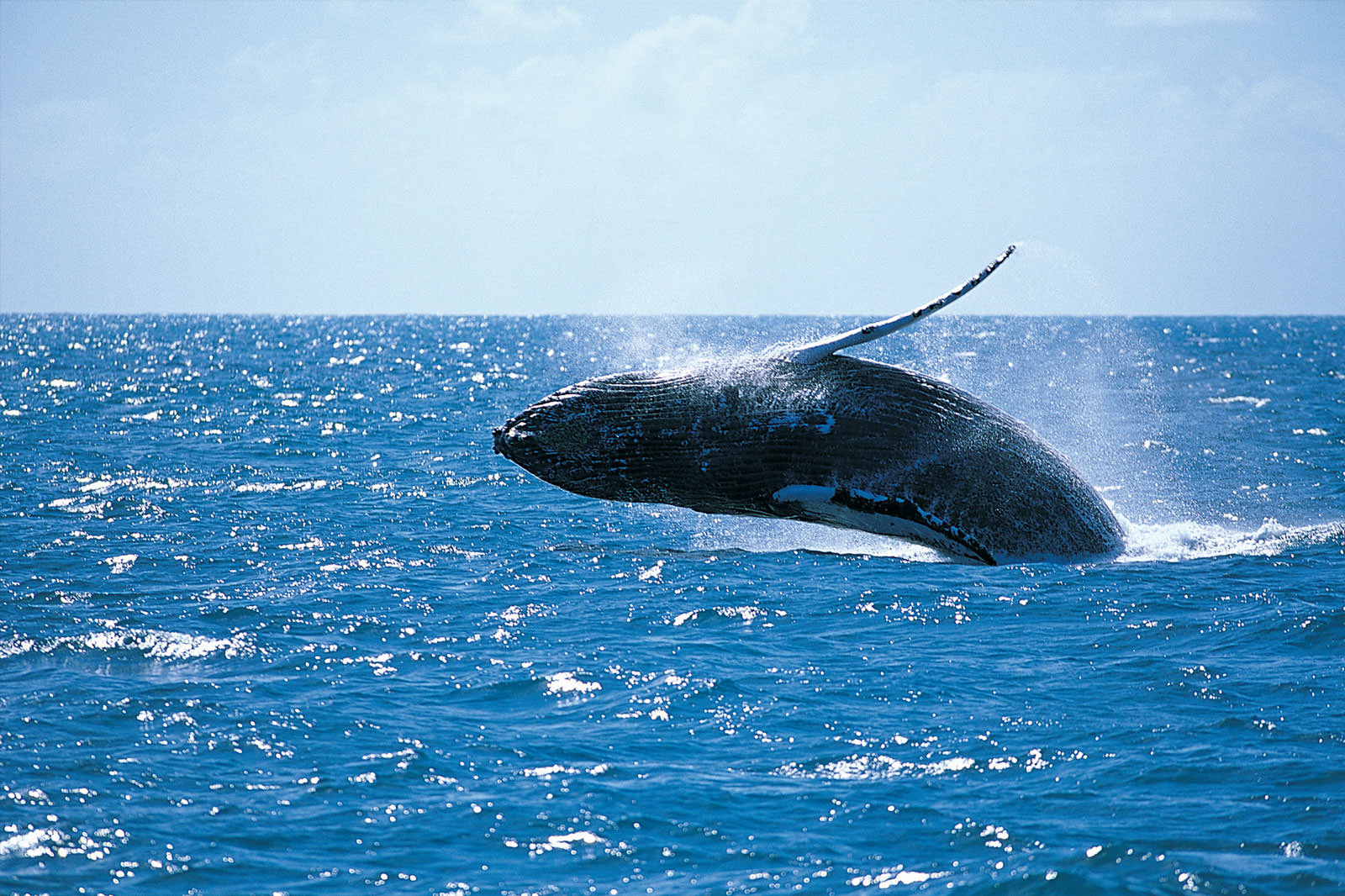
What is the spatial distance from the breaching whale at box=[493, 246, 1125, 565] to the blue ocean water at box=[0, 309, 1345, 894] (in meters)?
1.33

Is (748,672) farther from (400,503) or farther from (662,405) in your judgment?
(400,503)

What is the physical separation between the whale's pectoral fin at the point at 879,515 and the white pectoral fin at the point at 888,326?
115cm

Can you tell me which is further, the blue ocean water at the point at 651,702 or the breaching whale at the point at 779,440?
the breaching whale at the point at 779,440

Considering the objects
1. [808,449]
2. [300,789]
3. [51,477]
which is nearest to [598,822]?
[300,789]

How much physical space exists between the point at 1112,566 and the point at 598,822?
7586mm

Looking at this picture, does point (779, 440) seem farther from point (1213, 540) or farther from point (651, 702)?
point (1213, 540)

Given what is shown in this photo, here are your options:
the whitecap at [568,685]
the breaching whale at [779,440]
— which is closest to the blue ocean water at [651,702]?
the whitecap at [568,685]

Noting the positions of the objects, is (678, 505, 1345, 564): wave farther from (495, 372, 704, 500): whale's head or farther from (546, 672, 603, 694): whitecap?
(546, 672, 603, 694): whitecap

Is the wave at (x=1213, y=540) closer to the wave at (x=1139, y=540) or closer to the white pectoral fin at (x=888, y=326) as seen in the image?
the wave at (x=1139, y=540)

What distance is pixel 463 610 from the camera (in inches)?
493

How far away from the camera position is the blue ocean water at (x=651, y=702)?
22.4 ft

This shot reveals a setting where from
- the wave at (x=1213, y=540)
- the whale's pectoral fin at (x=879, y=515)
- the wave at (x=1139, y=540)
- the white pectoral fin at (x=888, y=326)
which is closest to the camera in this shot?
the white pectoral fin at (x=888, y=326)

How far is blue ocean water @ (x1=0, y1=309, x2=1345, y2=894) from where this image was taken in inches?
269

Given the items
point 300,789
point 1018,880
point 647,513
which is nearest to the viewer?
point 1018,880
